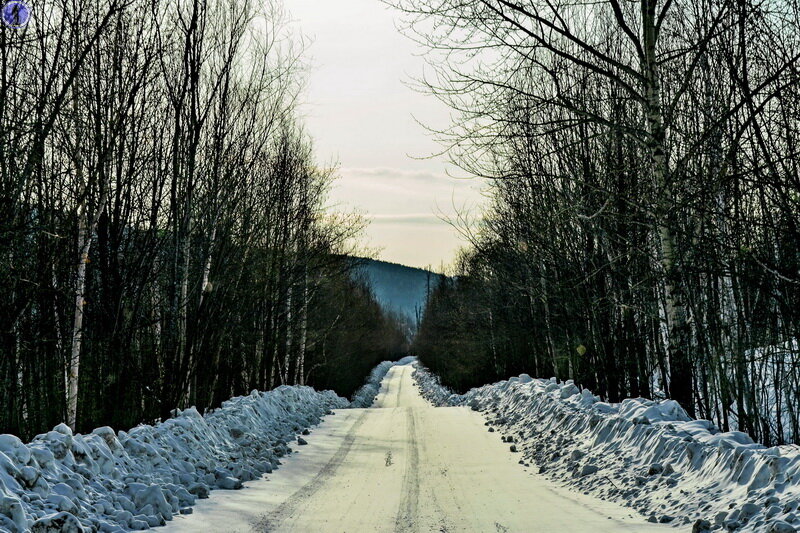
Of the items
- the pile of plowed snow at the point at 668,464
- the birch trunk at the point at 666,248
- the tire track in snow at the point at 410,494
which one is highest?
the birch trunk at the point at 666,248

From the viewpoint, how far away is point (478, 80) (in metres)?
9.63

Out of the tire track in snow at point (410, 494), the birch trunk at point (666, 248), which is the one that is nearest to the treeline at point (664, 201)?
the birch trunk at point (666, 248)

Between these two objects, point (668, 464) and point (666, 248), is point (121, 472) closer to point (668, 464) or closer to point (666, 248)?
point (668, 464)

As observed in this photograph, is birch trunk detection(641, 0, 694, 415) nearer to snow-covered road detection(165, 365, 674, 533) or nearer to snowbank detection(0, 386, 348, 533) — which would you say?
snow-covered road detection(165, 365, 674, 533)

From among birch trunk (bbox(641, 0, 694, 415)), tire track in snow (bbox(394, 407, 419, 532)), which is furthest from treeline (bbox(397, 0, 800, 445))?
tire track in snow (bbox(394, 407, 419, 532))

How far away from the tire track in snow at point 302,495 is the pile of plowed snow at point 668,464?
9.82 ft

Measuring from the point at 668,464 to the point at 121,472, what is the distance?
5.82 metres

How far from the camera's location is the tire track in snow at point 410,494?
6614mm

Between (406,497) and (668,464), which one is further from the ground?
(668,464)

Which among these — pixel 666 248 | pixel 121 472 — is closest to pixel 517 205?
pixel 666 248

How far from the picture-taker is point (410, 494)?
8141mm

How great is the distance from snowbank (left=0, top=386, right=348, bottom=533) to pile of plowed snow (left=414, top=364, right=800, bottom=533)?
4.39m

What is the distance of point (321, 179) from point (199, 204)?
36.2 ft

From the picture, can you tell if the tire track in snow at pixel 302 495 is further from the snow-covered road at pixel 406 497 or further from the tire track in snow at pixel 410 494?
the tire track in snow at pixel 410 494
